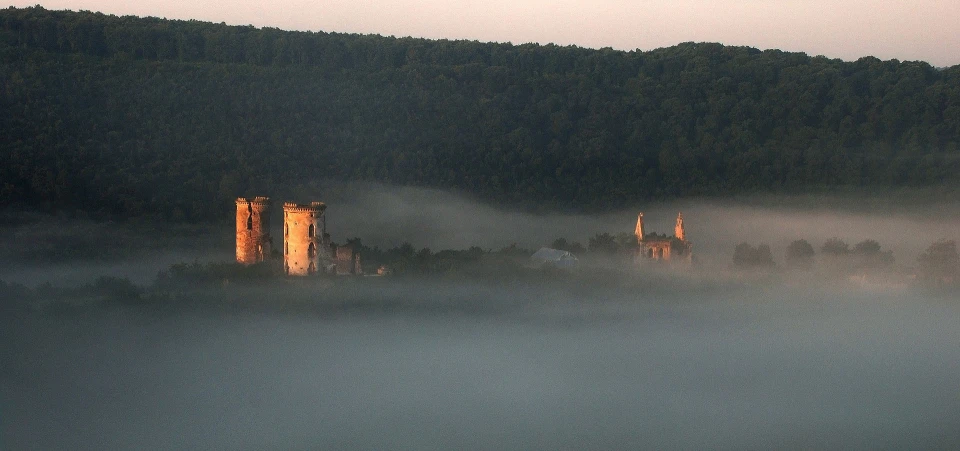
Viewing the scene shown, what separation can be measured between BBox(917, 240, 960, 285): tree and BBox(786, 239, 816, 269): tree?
3.08 meters

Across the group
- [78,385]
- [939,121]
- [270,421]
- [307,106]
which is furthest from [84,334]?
[939,121]

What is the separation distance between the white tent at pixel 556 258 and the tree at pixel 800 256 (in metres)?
7.87

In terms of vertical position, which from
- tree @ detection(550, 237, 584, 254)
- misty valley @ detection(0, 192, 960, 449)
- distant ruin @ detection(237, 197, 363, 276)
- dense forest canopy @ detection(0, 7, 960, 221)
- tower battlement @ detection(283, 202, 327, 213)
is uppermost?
dense forest canopy @ detection(0, 7, 960, 221)

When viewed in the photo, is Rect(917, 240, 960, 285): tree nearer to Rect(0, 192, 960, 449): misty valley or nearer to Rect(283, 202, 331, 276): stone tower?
Rect(0, 192, 960, 449): misty valley

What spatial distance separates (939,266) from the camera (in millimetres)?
47812

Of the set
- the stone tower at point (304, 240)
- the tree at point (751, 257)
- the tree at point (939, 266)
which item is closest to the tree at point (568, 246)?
the tree at point (751, 257)

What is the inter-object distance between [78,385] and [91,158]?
1614cm

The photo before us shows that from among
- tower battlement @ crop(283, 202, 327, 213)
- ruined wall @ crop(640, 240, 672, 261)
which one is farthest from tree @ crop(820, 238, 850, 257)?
tower battlement @ crop(283, 202, 327, 213)

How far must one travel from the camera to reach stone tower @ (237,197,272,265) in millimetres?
38375

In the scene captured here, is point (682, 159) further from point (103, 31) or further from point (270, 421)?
point (270, 421)

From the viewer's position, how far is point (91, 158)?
52.3m

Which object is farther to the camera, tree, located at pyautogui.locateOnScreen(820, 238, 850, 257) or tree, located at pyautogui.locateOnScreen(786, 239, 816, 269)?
tree, located at pyautogui.locateOnScreen(820, 238, 850, 257)

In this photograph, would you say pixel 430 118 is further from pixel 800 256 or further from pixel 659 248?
pixel 659 248

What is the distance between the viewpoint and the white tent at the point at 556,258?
42562 mm
